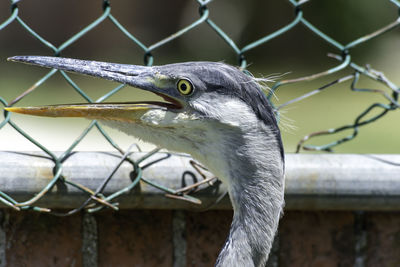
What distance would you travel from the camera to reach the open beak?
1689 mm

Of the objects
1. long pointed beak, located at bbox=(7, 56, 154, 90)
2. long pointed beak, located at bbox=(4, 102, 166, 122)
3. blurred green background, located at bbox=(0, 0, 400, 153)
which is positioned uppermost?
blurred green background, located at bbox=(0, 0, 400, 153)

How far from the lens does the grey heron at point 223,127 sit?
1.77m

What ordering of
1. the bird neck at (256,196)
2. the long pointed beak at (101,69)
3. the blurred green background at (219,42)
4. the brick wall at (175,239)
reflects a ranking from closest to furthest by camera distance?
the long pointed beak at (101,69) < the bird neck at (256,196) < the brick wall at (175,239) < the blurred green background at (219,42)

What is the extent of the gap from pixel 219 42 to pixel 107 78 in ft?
21.7

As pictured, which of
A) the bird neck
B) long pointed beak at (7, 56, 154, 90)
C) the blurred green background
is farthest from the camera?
the blurred green background

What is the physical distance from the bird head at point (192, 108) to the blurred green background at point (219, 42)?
4.17 metres

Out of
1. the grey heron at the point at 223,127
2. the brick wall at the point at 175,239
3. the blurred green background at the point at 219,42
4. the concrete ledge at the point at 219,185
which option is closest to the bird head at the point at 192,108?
the grey heron at the point at 223,127

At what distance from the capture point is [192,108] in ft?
5.88

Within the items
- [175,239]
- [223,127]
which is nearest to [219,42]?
[175,239]

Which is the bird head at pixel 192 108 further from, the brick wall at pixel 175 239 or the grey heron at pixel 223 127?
the brick wall at pixel 175 239

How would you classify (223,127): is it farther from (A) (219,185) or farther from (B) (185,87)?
(A) (219,185)

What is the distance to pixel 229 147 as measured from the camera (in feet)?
5.99

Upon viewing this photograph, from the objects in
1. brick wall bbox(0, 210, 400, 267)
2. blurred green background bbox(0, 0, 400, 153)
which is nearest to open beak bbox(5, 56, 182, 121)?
brick wall bbox(0, 210, 400, 267)

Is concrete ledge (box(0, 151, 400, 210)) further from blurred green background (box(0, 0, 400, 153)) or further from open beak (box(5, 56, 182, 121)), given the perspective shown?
blurred green background (box(0, 0, 400, 153))
